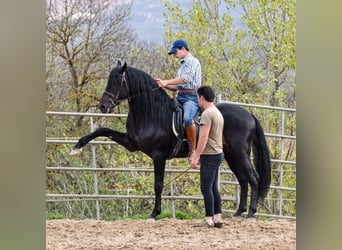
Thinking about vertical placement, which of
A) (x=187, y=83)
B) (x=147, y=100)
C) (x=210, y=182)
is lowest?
(x=210, y=182)

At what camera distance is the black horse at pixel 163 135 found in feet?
15.0

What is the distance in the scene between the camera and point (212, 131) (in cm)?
442

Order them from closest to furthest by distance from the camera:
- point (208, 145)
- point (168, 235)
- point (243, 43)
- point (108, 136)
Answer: point (208, 145)
point (168, 235)
point (108, 136)
point (243, 43)

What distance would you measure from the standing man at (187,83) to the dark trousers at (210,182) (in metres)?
0.19

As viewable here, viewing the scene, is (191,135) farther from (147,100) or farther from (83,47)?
(83,47)

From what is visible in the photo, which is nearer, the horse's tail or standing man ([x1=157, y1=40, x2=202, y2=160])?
standing man ([x1=157, y1=40, x2=202, y2=160])

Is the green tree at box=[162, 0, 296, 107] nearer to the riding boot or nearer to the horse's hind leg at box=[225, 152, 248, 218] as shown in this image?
the riding boot

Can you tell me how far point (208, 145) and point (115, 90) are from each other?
0.86 m

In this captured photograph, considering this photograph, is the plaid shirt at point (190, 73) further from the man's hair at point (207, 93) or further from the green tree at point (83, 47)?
the green tree at point (83, 47)

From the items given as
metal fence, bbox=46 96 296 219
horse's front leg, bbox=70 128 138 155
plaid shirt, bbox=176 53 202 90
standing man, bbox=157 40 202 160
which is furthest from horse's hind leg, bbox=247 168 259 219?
horse's front leg, bbox=70 128 138 155

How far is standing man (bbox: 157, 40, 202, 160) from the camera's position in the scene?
451cm

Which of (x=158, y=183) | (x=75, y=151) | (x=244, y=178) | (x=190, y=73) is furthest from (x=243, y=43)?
(x=75, y=151)
